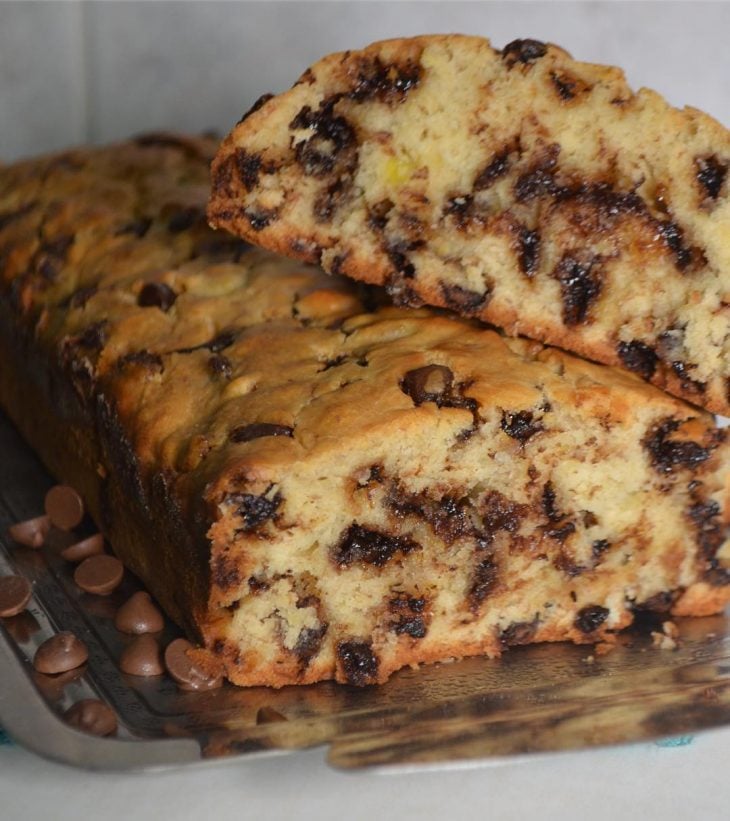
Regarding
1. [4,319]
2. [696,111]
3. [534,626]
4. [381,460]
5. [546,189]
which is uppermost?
[696,111]

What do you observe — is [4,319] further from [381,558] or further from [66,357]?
[381,558]

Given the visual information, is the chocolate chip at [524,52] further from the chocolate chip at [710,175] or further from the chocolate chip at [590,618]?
the chocolate chip at [590,618]

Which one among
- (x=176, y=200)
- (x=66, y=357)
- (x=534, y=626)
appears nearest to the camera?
(x=534, y=626)

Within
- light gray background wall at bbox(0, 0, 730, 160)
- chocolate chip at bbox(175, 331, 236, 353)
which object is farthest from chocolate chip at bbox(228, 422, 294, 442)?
light gray background wall at bbox(0, 0, 730, 160)

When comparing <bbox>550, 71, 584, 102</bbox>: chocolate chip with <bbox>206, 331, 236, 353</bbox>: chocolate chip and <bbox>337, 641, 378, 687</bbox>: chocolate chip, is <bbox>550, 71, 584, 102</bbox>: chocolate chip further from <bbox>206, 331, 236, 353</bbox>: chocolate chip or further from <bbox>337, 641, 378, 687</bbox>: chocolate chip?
<bbox>337, 641, 378, 687</bbox>: chocolate chip

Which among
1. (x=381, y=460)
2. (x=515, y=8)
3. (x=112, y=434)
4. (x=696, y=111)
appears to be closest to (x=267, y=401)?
(x=381, y=460)

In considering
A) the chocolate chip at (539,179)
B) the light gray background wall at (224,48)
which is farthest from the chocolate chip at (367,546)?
the light gray background wall at (224,48)

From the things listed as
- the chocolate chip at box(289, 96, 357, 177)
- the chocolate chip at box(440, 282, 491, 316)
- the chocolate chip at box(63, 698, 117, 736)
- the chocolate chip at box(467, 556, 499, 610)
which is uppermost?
the chocolate chip at box(289, 96, 357, 177)
